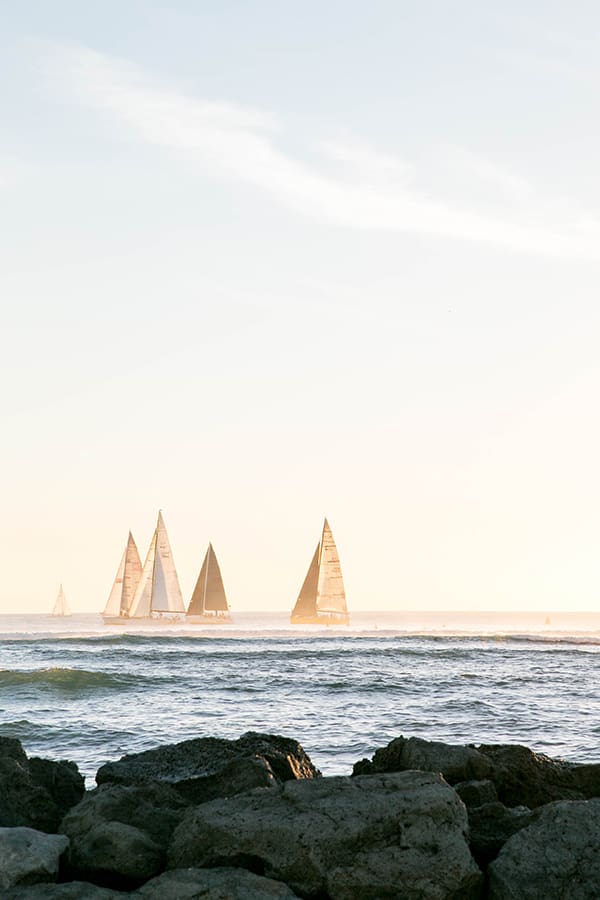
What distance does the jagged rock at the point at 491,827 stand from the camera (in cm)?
743

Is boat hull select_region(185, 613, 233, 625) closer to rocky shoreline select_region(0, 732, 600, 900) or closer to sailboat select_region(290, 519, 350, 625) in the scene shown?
sailboat select_region(290, 519, 350, 625)

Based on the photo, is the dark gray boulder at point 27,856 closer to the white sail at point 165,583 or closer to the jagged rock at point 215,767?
the jagged rock at point 215,767

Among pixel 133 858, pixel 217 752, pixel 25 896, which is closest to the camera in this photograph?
pixel 25 896

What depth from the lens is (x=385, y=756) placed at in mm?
9992

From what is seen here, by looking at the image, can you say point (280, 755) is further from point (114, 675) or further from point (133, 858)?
point (114, 675)

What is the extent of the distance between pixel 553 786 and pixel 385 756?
157cm

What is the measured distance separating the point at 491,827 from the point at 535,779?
2097 mm

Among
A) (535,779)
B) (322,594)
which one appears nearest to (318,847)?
(535,779)

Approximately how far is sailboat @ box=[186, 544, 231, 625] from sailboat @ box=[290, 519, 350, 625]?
8.36m

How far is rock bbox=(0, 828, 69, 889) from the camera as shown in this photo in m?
6.82

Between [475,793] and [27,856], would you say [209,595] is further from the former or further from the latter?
[27,856]

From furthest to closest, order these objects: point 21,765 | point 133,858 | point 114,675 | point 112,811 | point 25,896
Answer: point 114,675 → point 21,765 → point 112,811 → point 133,858 → point 25,896

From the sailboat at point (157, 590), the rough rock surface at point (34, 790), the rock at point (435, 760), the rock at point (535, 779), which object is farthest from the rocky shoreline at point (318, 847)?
the sailboat at point (157, 590)

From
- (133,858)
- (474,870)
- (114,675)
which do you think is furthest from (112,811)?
(114,675)
